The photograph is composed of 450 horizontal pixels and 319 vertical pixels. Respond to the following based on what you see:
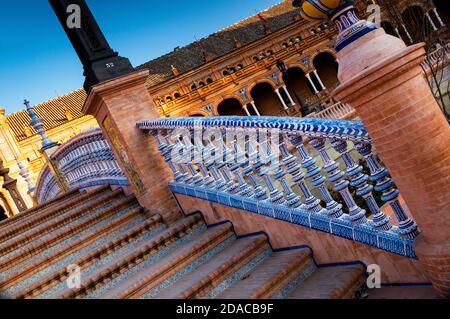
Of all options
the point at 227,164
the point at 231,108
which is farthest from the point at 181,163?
the point at 231,108

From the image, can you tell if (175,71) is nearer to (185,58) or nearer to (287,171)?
(185,58)

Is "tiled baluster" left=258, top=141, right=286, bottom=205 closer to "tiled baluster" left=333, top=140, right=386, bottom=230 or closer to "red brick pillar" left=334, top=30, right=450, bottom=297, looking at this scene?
"tiled baluster" left=333, top=140, right=386, bottom=230

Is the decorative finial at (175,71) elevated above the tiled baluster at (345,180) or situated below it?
above

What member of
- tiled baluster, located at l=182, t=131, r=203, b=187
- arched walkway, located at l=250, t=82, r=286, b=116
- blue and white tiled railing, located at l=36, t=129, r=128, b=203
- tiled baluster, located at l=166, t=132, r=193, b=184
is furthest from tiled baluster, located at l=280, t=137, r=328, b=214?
arched walkway, located at l=250, t=82, r=286, b=116

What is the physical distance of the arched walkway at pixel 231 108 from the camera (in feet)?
141

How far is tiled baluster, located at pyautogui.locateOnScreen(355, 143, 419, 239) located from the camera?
2949 mm

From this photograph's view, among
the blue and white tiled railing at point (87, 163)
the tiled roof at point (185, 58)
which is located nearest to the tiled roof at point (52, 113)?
the tiled roof at point (185, 58)

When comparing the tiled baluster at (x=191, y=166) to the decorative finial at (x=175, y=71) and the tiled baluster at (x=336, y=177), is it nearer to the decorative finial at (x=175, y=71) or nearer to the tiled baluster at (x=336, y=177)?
the tiled baluster at (x=336, y=177)

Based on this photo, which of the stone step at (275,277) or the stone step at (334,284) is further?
the stone step at (275,277)

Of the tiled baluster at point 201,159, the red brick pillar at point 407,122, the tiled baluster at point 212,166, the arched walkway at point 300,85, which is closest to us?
the red brick pillar at point 407,122

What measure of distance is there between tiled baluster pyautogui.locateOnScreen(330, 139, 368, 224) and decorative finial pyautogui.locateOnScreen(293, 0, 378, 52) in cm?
70

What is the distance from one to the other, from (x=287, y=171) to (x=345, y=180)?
0.57 m
